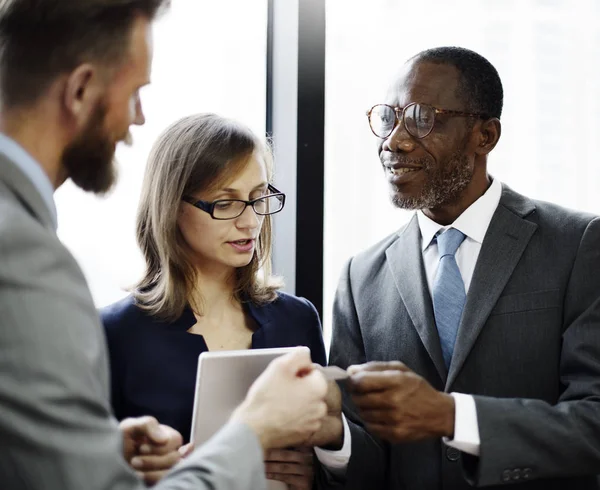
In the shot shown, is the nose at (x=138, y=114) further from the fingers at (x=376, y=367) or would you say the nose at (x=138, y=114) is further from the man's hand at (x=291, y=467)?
the man's hand at (x=291, y=467)

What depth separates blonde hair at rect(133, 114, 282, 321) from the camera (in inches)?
83.0

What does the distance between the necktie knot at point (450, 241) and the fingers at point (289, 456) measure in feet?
2.14

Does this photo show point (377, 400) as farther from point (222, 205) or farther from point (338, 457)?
point (222, 205)

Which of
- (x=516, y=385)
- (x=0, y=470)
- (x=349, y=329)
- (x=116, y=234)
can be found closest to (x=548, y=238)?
(x=516, y=385)

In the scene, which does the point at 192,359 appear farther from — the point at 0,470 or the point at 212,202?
the point at 0,470

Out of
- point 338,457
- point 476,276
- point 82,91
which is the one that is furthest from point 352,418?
point 82,91

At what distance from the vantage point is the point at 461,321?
2.02m

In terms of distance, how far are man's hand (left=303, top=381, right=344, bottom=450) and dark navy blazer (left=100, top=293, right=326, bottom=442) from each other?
262 mm

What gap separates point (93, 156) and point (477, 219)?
3.97 feet

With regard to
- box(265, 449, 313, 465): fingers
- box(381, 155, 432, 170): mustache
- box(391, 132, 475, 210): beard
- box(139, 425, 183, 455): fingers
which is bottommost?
box(265, 449, 313, 465): fingers

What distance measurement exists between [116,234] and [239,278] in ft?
1.68

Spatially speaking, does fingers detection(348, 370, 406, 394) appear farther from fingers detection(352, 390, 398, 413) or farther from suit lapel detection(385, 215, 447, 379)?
suit lapel detection(385, 215, 447, 379)

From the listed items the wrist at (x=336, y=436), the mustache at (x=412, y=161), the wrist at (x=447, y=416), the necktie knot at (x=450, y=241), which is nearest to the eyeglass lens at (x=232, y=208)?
the mustache at (x=412, y=161)

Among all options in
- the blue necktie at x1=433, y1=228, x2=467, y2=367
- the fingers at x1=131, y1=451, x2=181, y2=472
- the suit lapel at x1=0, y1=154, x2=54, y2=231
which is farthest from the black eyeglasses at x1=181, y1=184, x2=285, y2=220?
the suit lapel at x1=0, y1=154, x2=54, y2=231
